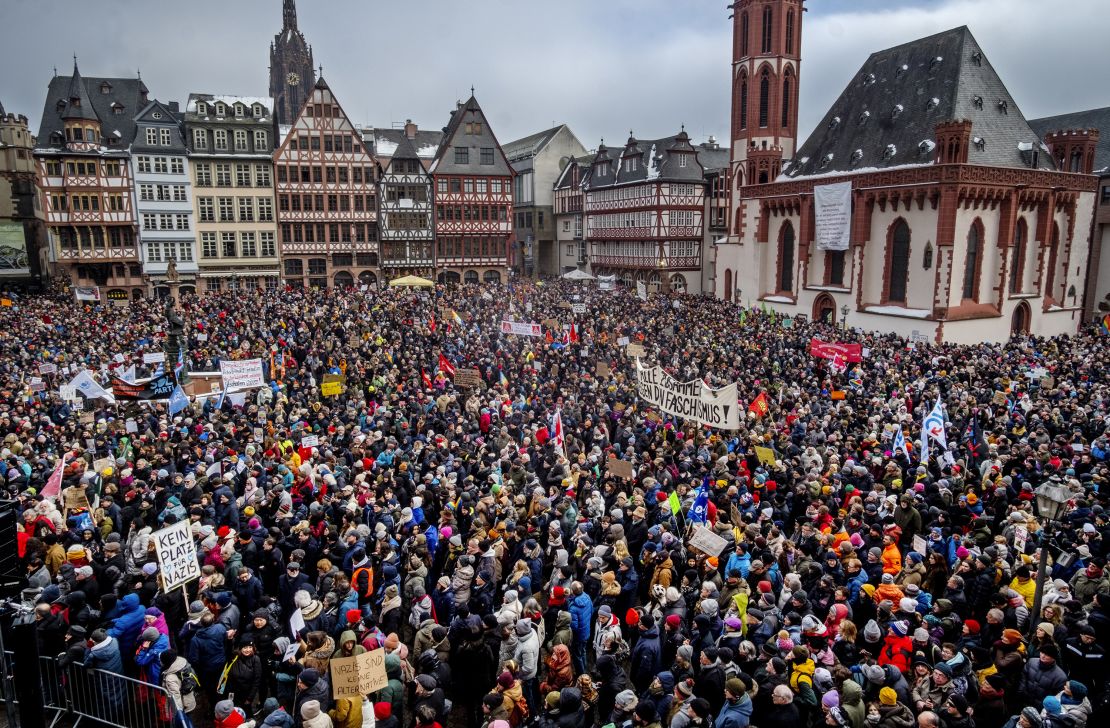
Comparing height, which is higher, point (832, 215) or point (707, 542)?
point (832, 215)

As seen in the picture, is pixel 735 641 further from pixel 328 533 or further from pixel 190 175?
pixel 190 175

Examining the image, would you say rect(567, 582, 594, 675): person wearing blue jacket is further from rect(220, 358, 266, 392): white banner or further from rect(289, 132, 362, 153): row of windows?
rect(289, 132, 362, 153): row of windows

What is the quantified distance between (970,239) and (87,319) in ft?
140

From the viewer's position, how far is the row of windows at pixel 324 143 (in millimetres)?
50869

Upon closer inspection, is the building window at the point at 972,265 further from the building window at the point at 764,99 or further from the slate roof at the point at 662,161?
the slate roof at the point at 662,161

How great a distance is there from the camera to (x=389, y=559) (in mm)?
9883

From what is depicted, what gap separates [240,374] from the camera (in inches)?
793

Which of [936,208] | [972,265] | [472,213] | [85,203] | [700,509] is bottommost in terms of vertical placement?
[700,509]

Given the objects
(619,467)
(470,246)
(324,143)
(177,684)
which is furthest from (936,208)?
(324,143)

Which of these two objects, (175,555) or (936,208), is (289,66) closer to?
(936,208)

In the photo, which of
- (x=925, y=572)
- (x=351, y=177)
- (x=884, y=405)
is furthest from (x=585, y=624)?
(x=351, y=177)

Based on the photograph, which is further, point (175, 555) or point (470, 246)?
point (470, 246)

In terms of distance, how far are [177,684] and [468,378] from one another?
14600mm

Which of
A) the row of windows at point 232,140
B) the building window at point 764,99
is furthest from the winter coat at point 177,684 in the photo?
the building window at point 764,99
